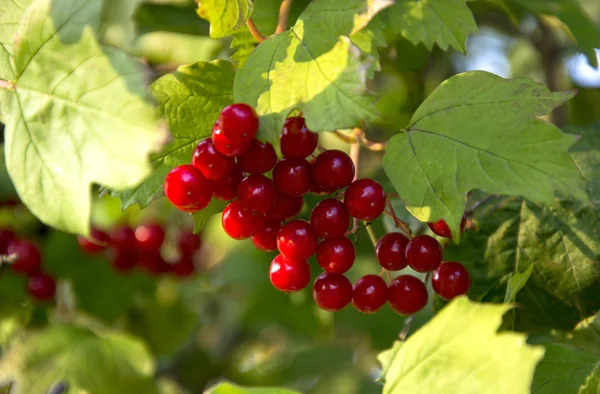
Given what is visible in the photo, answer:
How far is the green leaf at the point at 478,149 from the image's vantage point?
0.72 meters

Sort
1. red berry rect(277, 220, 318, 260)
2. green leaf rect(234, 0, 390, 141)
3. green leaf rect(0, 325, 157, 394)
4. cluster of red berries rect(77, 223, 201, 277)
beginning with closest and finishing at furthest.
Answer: green leaf rect(234, 0, 390, 141), red berry rect(277, 220, 318, 260), green leaf rect(0, 325, 157, 394), cluster of red berries rect(77, 223, 201, 277)

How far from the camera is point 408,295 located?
2.89 feet

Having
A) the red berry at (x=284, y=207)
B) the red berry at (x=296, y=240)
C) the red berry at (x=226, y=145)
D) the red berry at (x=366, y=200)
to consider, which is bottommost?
the red berry at (x=296, y=240)

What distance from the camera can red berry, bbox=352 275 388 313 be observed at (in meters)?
0.88

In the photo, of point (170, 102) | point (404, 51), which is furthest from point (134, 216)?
point (170, 102)

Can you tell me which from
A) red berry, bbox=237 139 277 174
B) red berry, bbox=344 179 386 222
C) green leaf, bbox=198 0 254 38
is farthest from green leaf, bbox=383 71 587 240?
green leaf, bbox=198 0 254 38

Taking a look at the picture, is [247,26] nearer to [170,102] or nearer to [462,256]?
[170,102]

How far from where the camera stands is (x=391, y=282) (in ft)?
2.99

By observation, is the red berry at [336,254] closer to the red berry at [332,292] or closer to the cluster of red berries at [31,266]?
the red berry at [332,292]

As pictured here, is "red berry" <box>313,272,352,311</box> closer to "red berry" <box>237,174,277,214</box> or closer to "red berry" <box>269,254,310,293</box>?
"red berry" <box>269,254,310,293</box>

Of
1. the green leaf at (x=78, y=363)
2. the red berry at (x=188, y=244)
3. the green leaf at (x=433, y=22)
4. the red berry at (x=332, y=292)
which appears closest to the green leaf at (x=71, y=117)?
the red berry at (x=332, y=292)

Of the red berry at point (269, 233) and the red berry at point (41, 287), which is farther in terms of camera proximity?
the red berry at point (41, 287)

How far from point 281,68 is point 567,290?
18.6 inches

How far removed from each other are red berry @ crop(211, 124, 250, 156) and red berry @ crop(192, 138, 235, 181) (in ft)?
0.04
